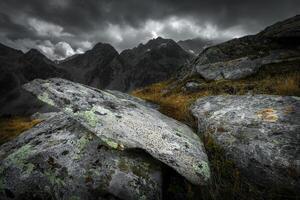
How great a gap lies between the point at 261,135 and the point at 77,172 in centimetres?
544

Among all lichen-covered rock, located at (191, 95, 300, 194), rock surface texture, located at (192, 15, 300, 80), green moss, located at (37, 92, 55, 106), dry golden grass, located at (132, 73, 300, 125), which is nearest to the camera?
lichen-covered rock, located at (191, 95, 300, 194)

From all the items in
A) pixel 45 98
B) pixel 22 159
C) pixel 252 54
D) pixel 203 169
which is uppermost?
pixel 252 54

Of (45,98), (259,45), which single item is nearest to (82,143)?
(45,98)

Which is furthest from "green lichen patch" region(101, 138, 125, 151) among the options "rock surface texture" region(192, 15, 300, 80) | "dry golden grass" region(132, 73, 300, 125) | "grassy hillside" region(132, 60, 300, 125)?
"rock surface texture" region(192, 15, 300, 80)

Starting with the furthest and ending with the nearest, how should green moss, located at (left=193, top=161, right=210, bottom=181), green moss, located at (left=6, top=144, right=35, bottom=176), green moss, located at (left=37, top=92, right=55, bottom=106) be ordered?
green moss, located at (left=37, top=92, right=55, bottom=106) → green moss, located at (left=6, top=144, right=35, bottom=176) → green moss, located at (left=193, top=161, right=210, bottom=181)

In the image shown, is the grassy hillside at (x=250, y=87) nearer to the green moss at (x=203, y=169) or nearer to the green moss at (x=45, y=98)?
the green moss at (x=203, y=169)

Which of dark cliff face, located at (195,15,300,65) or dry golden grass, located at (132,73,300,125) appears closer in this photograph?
dry golden grass, located at (132,73,300,125)

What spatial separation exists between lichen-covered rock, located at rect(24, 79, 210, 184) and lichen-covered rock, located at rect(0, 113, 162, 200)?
575mm

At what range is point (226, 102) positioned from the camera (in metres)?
8.98

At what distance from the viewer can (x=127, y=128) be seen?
19.9 ft

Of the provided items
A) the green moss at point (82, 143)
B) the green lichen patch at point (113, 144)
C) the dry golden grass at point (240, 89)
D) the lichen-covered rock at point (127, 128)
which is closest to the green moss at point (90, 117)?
the lichen-covered rock at point (127, 128)

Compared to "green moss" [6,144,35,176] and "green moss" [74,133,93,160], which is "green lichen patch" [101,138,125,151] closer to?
"green moss" [74,133,93,160]

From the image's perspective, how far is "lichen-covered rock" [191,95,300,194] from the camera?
5.18 metres

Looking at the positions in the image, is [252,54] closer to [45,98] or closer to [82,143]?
[82,143]
